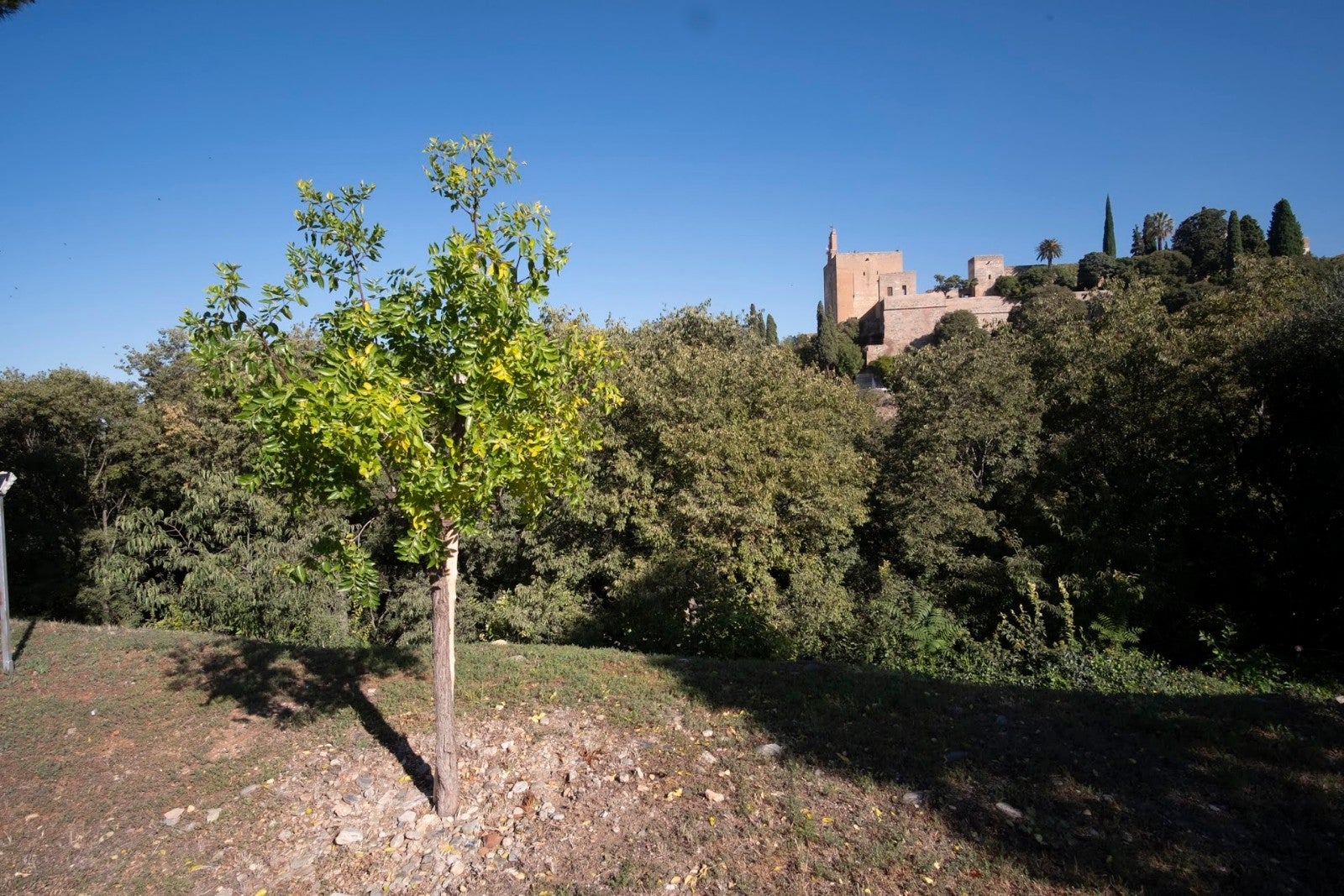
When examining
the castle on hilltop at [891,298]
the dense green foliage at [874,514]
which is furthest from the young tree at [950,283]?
the dense green foliage at [874,514]

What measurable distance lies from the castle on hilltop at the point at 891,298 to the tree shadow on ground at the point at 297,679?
58284 millimetres

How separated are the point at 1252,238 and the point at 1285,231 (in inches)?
93.1

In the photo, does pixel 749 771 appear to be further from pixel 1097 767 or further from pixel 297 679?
pixel 297 679

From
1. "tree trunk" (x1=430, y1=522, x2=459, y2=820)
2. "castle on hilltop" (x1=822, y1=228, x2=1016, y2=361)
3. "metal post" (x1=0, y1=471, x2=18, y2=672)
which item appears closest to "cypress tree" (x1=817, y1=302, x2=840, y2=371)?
"castle on hilltop" (x1=822, y1=228, x2=1016, y2=361)

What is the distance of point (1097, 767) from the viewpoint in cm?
505

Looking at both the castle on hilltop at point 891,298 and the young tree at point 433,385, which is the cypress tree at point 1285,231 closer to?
the castle on hilltop at point 891,298

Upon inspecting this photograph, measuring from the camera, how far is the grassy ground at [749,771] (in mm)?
4027

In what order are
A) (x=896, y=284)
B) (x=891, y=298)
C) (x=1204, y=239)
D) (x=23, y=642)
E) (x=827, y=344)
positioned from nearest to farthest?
(x=23, y=642)
(x=1204, y=239)
(x=827, y=344)
(x=891, y=298)
(x=896, y=284)

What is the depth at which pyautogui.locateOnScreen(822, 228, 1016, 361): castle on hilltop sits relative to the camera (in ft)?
204

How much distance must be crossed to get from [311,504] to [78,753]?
3393 mm

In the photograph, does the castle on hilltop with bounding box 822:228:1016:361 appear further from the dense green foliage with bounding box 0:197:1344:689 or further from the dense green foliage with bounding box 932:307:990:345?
the dense green foliage with bounding box 0:197:1344:689

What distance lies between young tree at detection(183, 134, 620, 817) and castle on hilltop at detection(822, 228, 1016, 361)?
A: 60.2m

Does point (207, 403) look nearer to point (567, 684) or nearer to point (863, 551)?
point (567, 684)

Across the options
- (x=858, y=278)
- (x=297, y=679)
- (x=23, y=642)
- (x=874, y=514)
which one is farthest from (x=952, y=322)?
(x=23, y=642)
